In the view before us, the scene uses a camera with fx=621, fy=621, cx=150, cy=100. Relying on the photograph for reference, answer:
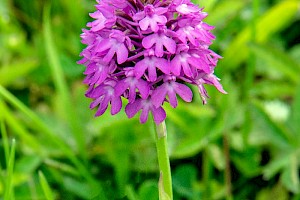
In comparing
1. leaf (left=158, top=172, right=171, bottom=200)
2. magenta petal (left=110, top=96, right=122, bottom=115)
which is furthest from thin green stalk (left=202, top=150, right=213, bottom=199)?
magenta petal (left=110, top=96, right=122, bottom=115)

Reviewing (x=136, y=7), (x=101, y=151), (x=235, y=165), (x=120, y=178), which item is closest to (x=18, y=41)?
(x=101, y=151)

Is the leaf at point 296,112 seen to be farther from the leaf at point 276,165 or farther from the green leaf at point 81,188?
the green leaf at point 81,188

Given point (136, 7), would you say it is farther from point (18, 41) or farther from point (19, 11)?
point (19, 11)

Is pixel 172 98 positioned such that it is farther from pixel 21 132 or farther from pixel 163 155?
pixel 21 132

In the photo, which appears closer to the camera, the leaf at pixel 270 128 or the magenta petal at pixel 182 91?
the magenta petal at pixel 182 91

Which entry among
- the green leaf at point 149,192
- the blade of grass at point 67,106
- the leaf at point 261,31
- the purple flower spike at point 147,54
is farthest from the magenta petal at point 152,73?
the leaf at point 261,31

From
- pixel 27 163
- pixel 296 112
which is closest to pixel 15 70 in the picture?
pixel 27 163

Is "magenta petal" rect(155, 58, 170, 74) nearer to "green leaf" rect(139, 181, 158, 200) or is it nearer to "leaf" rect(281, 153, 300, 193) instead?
"green leaf" rect(139, 181, 158, 200)
